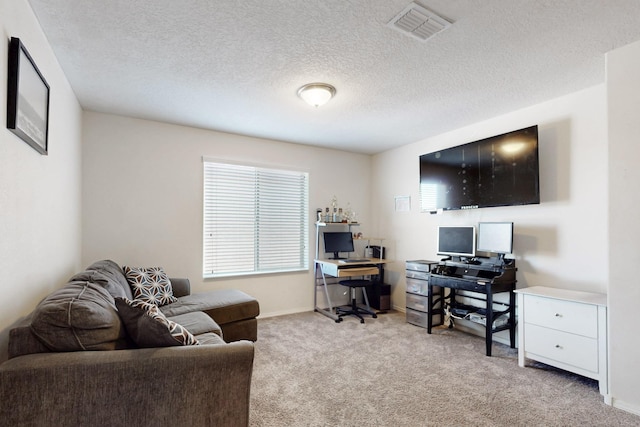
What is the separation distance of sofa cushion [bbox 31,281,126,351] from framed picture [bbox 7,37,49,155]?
0.86m

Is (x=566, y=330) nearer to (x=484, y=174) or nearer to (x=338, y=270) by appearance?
(x=484, y=174)

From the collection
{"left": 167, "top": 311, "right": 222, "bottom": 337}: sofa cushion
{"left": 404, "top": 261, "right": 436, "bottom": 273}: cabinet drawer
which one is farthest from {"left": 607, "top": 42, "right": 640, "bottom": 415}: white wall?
{"left": 167, "top": 311, "right": 222, "bottom": 337}: sofa cushion

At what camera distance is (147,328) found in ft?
5.04

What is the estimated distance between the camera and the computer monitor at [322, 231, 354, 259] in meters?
4.71

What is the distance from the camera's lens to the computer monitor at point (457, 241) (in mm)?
3613

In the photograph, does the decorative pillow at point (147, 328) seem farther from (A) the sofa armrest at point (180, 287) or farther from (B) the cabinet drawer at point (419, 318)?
(B) the cabinet drawer at point (419, 318)

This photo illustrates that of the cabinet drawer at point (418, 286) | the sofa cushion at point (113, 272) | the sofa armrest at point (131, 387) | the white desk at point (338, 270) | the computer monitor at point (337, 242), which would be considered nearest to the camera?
the sofa armrest at point (131, 387)

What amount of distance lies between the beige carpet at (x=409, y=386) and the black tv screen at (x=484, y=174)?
1.54 meters

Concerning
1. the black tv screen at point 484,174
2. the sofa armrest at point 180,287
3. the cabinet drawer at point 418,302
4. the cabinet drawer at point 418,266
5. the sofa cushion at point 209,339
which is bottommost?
the cabinet drawer at point 418,302

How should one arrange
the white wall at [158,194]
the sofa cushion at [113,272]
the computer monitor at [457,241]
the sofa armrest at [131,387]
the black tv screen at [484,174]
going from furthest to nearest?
the computer monitor at [457,241]
the white wall at [158,194]
the black tv screen at [484,174]
the sofa cushion at [113,272]
the sofa armrest at [131,387]

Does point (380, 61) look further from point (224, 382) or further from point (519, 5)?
point (224, 382)

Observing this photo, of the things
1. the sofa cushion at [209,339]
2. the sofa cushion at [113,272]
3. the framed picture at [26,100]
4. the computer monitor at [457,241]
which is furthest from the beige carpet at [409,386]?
the framed picture at [26,100]

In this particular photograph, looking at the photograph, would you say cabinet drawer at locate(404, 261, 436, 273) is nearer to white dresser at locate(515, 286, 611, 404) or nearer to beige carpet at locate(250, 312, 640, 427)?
beige carpet at locate(250, 312, 640, 427)

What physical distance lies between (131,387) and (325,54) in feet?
7.37
